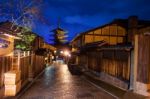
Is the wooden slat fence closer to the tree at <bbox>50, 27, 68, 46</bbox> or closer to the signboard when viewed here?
the signboard

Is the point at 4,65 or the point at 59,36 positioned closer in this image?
the point at 4,65

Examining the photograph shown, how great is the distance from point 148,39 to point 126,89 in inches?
176

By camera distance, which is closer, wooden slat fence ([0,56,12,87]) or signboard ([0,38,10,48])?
wooden slat fence ([0,56,12,87])

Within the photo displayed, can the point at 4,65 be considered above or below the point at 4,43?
below

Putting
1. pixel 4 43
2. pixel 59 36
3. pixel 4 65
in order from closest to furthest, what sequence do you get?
pixel 4 65
pixel 4 43
pixel 59 36

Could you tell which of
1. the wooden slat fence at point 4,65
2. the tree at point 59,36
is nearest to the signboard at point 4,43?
the wooden slat fence at point 4,65

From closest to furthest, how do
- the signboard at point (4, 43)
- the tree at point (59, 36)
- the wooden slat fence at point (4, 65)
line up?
1. the wooden slat fence at point (4, 65)
2. the signboard at point (4, 43)
3. the tree at point (59, 36)

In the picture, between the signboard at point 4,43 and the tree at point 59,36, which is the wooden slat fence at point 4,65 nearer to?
the signboard at point 4,43

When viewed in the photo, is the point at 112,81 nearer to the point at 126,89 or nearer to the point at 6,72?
the point at 126,89

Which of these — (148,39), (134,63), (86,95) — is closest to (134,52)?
(134,63)

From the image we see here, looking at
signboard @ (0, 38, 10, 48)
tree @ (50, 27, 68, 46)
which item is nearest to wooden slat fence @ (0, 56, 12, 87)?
signboard @ (0, 38, 10, 48)

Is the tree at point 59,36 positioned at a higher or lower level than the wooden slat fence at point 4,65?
higher

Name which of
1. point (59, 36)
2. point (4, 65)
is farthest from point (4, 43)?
point (59, 36)

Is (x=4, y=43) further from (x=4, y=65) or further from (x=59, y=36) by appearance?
(x=59, y=36)
